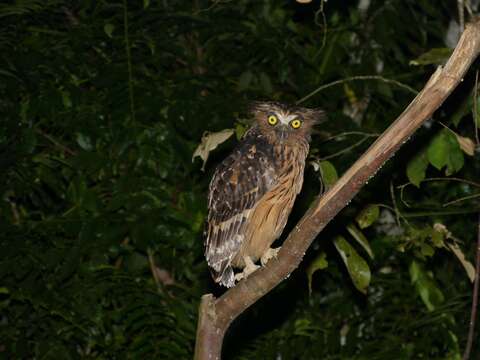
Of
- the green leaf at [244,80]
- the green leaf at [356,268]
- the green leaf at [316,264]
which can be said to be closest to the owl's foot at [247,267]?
the green leaf at [316,264]

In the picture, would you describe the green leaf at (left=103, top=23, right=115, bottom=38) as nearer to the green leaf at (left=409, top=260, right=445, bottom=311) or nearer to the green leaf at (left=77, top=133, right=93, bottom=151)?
the green leaf at (left=77, top=133, right=93, bottom=151)

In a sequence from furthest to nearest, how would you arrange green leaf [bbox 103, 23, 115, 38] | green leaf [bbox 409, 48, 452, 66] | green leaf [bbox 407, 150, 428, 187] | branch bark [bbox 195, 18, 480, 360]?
1. green leaf [bbox 103, 23, 115, 38]
2. green leaf [bbox 407, 150, 428, 187]
3. green leaf [bbox 409, 48, 452, 66]
4. branch bark [bbox 195, 18, 480, 360]

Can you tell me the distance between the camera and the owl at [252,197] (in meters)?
3.47

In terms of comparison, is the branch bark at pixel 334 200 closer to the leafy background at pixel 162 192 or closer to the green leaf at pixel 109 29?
the leafy background at pixel 162 192

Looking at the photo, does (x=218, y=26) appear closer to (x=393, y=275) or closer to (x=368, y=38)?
(x=368, y=38)

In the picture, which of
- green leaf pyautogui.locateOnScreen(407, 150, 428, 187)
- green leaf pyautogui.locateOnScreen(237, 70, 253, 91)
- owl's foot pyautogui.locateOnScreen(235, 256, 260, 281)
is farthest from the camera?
green leaf pyautogui.locateOnScreen(237, 70, 253, 91)

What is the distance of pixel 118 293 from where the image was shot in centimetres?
438

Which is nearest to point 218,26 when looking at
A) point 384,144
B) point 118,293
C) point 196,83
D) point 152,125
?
point 196,83

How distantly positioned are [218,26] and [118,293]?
1.65 metres

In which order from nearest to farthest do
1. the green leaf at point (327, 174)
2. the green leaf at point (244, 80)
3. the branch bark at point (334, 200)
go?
the branch bark at point (334, 200), the green leaf at point (327, 174), the green leaf at point (244, 80)

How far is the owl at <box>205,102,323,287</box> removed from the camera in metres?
3.47

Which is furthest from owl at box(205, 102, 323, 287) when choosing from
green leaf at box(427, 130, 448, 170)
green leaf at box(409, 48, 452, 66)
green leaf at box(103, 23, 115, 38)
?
green leaf at box(103, 23, 115, 38)

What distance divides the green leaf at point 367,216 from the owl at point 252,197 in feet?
1.00

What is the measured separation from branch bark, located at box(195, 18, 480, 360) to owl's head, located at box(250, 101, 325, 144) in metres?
1.06
